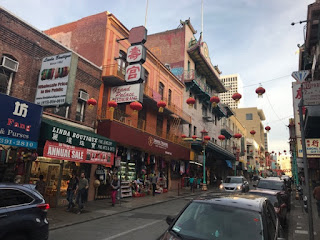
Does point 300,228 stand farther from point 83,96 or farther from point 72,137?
point 83,96

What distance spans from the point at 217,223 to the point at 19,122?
943 centimetres

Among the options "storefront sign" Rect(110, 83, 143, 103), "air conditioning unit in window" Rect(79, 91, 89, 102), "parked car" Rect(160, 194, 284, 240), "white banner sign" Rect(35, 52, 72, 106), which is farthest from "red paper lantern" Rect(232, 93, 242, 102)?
"parked car" Rect(160, 194, 284, 240)

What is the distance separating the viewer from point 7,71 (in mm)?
11852

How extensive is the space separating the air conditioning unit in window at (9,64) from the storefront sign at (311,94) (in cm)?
1230

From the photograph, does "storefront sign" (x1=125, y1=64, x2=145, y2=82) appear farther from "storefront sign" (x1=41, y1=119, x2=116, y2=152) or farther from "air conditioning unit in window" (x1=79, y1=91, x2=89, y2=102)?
"storefront sign" (x1=41, y1=119, x2=116, y2=152)

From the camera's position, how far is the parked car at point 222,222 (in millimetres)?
3658

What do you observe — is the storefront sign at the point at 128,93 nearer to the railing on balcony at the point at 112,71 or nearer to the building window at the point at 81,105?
the railing on balcony at the point at 112,71

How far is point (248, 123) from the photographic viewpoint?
309ft

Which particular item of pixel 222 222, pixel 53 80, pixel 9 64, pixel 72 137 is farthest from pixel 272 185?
pixel 9 64

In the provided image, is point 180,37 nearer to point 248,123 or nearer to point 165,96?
point 165,96

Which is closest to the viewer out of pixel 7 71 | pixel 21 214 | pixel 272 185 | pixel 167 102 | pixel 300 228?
pixel 21 214

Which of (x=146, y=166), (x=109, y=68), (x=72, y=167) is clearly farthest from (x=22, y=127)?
(x=146, y=166)

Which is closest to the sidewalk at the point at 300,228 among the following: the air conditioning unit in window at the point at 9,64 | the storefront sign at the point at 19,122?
the storefront sign at the point at 19,122

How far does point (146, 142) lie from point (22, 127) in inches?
425
